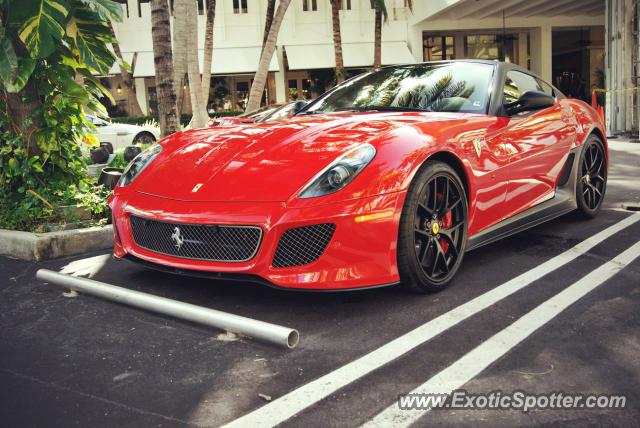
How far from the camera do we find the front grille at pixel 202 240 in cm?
336

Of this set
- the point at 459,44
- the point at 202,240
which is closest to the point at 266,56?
the point at 202,240

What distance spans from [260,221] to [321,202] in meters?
0.31

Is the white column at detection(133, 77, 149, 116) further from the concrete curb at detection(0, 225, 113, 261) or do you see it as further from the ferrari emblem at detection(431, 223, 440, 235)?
the ferrari emblem at detection(431, 223, 440, 235)

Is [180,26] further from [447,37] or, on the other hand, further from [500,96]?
[447,37]

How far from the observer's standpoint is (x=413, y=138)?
12.1ft

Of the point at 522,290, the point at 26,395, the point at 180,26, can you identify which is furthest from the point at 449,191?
the point at 180,26

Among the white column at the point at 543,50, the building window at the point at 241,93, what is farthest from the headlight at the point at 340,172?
the building window at the point at 241,93

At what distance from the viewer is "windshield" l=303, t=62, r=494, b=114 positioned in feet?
14.8

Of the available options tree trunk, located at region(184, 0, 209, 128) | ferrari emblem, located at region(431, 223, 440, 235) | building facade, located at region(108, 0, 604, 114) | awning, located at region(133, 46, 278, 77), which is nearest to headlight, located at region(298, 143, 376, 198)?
ferrari emblem, located at region(431, 223, 440, 235)

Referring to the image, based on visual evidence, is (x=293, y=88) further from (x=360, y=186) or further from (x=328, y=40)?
(x=360, y=186)

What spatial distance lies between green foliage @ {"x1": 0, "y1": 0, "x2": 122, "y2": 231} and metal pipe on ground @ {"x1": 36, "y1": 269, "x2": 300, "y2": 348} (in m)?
1.60

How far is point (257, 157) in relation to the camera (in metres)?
3.78

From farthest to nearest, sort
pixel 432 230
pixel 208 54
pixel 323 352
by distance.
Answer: pixel 208 54 < pixel 432 230 < pixel 323 352

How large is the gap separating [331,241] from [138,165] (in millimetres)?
1629
